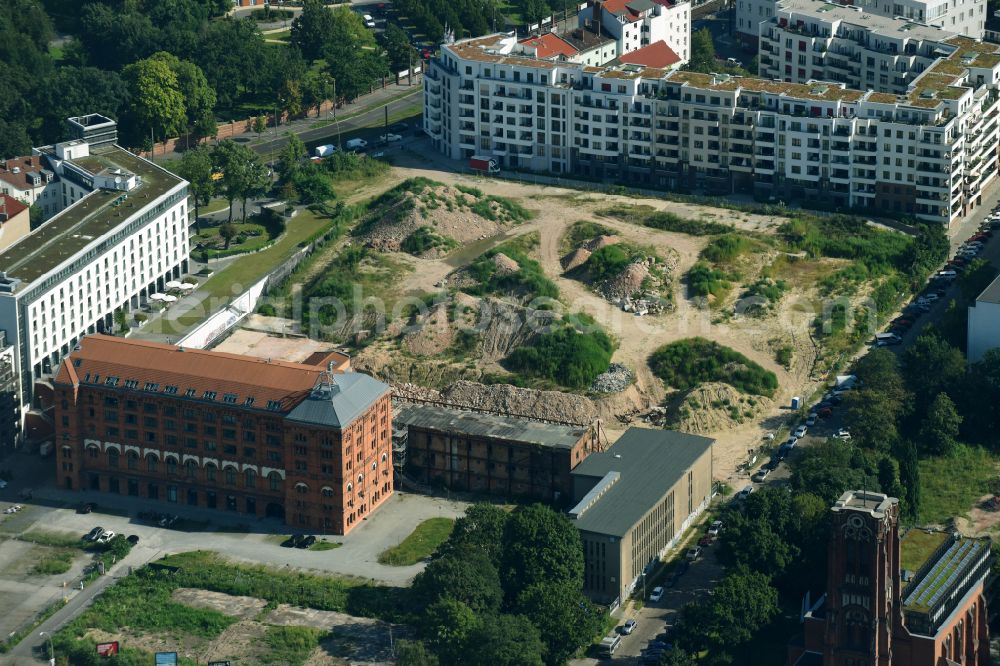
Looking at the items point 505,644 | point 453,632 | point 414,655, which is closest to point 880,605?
point 505,644

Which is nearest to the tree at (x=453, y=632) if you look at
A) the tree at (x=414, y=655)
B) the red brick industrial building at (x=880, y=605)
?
the tree at (x=414, y=655)

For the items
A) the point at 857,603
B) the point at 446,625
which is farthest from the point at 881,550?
the point at 446,625

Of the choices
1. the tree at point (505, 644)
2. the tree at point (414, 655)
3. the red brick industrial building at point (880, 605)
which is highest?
the red brick industrial building at point (880, 605)

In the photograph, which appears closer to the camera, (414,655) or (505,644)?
(505,644)

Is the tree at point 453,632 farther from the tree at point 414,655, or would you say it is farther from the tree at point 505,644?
the tree at point 414,655

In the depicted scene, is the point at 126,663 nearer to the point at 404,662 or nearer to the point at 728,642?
the point at 404,662

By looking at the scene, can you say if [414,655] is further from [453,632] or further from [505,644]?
[505,644]
